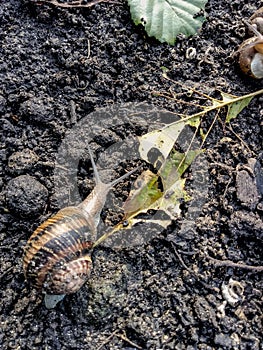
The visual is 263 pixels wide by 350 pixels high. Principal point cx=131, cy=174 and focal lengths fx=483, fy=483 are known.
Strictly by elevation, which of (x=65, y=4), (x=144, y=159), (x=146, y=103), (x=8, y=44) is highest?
(x=65, y=4)

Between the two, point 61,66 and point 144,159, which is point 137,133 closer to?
point 144,159

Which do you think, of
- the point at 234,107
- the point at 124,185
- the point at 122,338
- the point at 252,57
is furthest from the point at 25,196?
the point at 252,57

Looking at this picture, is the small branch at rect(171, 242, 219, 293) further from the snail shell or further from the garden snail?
the snail shell

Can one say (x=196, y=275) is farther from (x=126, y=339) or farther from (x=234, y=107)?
(x=234, y=107)

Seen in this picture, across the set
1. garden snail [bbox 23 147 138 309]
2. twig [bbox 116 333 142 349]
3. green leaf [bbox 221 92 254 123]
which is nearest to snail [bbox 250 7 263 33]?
green leaf [bbox 221 92 254 123]

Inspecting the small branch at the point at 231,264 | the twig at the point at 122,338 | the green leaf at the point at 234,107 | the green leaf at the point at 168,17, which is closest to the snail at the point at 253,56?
the green leaf at the point at 234,107

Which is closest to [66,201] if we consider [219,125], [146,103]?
[146,103]

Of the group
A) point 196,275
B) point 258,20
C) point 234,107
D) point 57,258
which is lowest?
point 196,275
